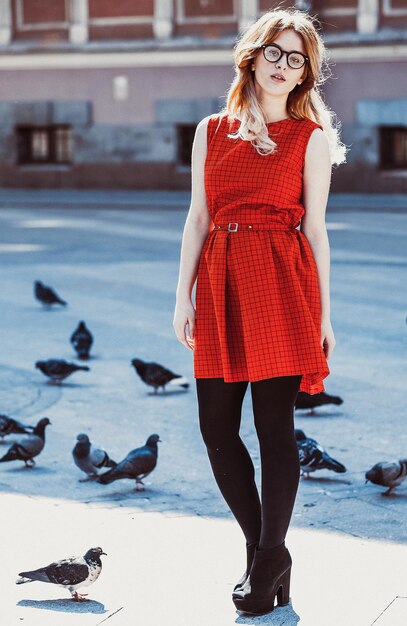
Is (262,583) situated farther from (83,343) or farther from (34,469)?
(83,343)

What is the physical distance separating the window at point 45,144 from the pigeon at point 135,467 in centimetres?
2279

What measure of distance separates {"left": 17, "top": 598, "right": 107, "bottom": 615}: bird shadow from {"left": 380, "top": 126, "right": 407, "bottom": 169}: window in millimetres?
21513

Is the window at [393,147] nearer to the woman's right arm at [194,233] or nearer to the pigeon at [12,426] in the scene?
the pigeon at [12,426]

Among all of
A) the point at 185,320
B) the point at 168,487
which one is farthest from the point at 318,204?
the point at 168,487

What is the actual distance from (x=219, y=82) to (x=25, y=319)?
631 inches

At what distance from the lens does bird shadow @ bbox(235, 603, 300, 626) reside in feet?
13.3

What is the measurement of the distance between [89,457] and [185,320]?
5.96 feet

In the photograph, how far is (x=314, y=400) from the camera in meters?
7.14

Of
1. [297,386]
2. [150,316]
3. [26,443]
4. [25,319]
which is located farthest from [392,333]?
[297,386]

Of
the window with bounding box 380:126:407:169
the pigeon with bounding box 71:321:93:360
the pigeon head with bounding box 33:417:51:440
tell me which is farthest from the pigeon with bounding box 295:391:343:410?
the window with bounding box 380:126:407:169

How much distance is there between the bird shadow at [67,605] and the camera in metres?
4.19

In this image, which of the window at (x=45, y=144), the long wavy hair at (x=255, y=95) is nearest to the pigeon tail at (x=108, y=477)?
the long wavy hair at (x=255, y=95)

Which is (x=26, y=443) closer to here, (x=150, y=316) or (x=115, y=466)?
(x=115, y=466)

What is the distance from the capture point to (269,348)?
400 centimetres
